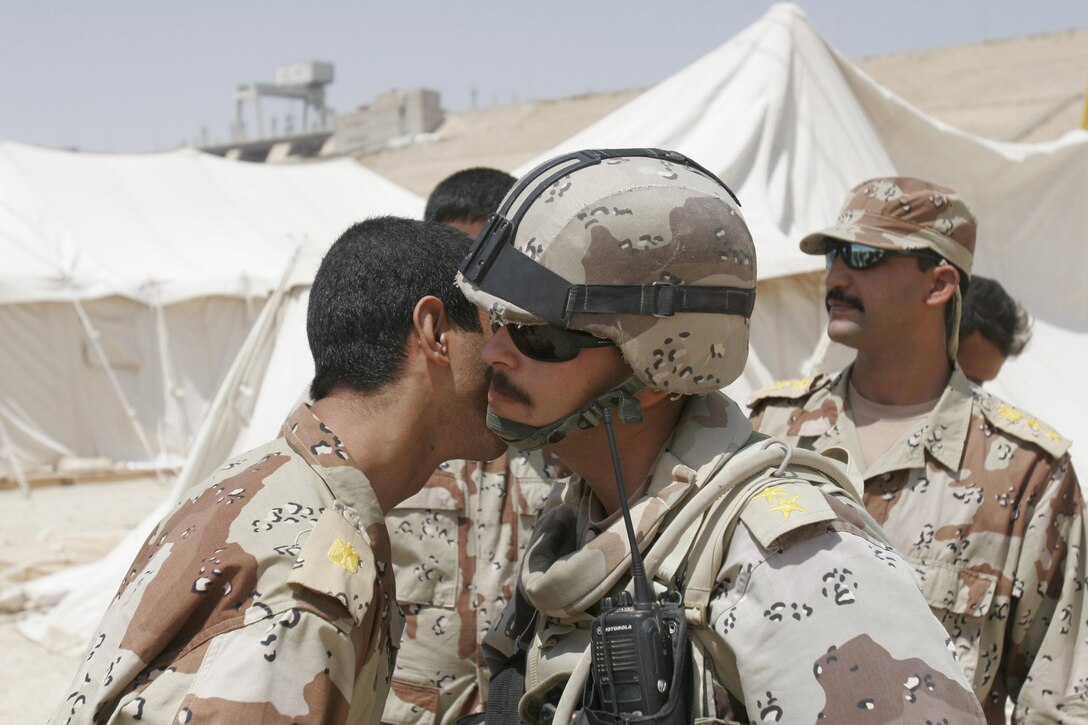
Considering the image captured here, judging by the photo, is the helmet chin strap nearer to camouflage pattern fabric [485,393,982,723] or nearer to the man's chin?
camouflage pattern fabric [485,393,982,723]

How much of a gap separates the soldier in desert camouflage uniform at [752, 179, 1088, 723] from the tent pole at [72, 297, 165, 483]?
10.5 metres

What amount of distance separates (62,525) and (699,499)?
9.37 m

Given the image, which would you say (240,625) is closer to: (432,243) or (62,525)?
(432,243)

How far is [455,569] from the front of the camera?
8.32ft

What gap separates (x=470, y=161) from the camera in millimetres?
37000

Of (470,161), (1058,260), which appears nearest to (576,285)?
(1058,260)

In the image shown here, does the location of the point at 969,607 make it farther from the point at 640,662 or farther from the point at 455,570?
the point at 640,662

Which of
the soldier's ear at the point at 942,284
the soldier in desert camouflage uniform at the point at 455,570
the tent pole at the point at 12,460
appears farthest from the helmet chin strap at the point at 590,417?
the tent pole at the point at 12,460

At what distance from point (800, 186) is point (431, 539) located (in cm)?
504

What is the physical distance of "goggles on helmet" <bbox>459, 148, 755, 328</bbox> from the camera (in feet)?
4.83

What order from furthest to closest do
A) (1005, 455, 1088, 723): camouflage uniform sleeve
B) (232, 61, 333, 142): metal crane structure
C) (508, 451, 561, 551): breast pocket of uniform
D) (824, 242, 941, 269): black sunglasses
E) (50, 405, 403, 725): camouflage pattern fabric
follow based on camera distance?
(232, 61, 333, 142): metal crane structure → (824, 242, 941, 269): black sunglasses → (508, 451, 561, 551): breast pocket of uniform → (1005, 455, 1088, 723): camouflage uniform sleeve → (50, 405, 403, 725): camouflage pattern fabric

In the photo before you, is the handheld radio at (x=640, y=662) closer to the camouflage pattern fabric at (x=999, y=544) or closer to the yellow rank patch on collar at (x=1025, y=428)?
the camouflage pattern fabric at (x=999, y=544)

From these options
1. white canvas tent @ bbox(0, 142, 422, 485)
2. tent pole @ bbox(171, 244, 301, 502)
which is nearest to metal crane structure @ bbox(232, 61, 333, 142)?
white canvas tent @ bbox(0, 142, 422, 485)

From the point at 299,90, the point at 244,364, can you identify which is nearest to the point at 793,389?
the point at 244,364
